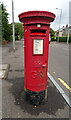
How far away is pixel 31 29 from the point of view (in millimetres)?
2291

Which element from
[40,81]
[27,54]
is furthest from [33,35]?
[40,81]

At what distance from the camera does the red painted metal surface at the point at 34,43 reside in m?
2.22

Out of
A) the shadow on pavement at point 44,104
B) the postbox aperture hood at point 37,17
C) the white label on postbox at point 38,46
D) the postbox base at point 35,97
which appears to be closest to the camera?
the postbox aperture hood at point 37,17

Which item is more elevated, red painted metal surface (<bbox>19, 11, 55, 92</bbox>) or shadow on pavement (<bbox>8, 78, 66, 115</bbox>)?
red painted metal surface (<bbox>19, 11, 55, 92</bbox>)

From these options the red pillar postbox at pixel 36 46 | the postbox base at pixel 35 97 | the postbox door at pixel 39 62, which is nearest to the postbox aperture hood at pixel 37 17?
the red pillar postbox at pixel 36 46

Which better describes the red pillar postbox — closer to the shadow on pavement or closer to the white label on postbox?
the white label on postbox

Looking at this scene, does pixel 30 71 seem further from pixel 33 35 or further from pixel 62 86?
pixel 62 86

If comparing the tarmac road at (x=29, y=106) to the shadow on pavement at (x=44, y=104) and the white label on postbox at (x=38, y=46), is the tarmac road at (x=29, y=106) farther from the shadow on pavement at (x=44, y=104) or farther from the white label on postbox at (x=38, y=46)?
the white label on postbox at (x=38, y=46)

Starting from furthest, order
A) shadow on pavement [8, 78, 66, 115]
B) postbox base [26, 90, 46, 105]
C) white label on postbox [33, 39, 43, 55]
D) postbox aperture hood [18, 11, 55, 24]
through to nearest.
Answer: postbox base [26, 90, 46, 105]
shadow on pavement [8, 78, 66, 115]
white label on postbox [33, 39, 43, 55]
postbox aperture hood [18, 11, 55, 24]

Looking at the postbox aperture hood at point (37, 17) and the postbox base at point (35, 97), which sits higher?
the postbox aperture hood at point (37, 17)

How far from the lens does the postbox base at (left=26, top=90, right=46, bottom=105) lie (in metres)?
2.60

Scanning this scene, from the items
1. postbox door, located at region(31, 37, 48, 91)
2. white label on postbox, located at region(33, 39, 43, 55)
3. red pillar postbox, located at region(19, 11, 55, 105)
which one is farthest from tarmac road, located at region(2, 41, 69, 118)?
white label on postbox, located at region(33, 39, 43, 55)

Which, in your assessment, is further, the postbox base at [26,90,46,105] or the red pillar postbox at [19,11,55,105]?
the postbox base at [26,90,46,105]

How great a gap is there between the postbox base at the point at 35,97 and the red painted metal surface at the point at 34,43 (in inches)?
3.9
